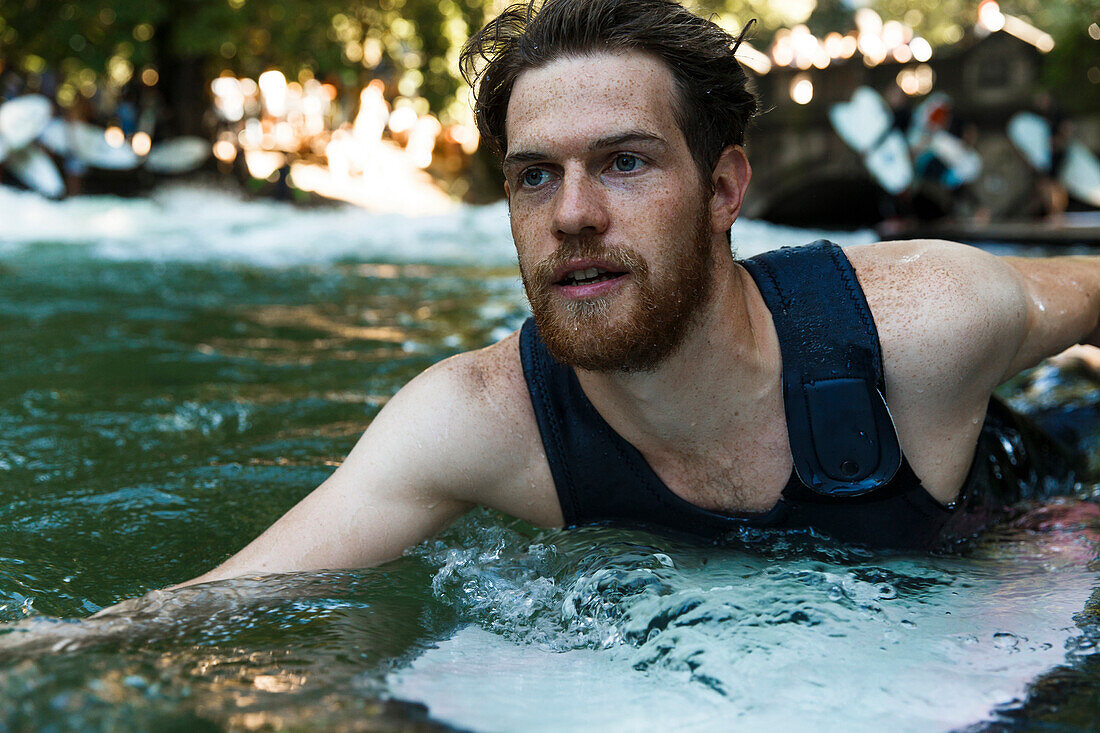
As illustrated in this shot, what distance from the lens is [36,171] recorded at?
1725 centimetres

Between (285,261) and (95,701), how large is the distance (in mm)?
10561

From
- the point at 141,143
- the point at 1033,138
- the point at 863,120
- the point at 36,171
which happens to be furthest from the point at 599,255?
the point at 141,143

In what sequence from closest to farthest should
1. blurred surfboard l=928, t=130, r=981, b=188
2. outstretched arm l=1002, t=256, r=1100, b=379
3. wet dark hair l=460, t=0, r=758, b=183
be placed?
1. wet dark hair l=460, t=0, r=758, b=183
2. outstretched arm l=1002, t=256, r=1100, b=379
3. blurred surfboard l=928, t=130, r=981, b=188

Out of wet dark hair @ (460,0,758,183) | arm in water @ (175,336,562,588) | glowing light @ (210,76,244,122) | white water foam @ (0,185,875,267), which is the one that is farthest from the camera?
glowing light @ (210,76,244,122)

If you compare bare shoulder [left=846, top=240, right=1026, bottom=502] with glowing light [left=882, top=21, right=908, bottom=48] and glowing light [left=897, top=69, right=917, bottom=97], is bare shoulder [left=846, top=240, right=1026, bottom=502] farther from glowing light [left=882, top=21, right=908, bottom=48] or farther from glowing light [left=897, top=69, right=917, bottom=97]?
glowing light [left=882, top=21, right=908, bottom=48]

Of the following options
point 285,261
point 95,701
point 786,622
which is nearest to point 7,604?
point 95,701

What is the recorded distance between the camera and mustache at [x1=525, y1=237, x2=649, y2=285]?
Result: 233 cm

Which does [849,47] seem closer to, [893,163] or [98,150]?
[893,163]

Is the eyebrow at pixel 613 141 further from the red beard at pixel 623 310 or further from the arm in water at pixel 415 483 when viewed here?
the arm in water at pixel 415 483

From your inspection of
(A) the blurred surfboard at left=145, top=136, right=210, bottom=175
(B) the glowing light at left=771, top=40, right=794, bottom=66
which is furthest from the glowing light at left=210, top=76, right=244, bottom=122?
(B) the glowing light at left=771, top=40, right=794, bottom=66

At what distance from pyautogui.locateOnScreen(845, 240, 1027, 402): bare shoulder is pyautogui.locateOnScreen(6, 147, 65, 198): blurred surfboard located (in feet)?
55.1

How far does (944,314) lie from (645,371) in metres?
0.73

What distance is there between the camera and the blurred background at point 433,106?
53.1 feet

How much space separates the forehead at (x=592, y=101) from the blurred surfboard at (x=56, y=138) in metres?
17.8
